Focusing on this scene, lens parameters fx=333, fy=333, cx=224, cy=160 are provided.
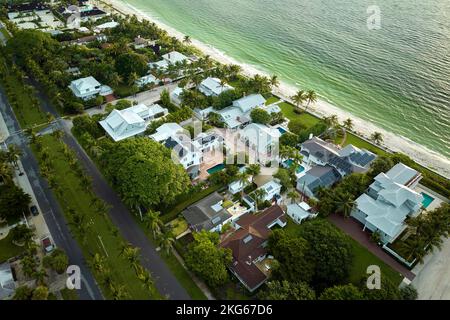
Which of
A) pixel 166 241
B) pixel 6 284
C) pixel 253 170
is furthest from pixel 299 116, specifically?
pixel 6 284

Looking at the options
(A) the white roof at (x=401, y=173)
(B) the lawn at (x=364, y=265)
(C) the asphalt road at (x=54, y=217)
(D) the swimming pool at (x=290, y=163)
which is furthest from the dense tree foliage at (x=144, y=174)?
(A) the white roof at (x=401, y=173)

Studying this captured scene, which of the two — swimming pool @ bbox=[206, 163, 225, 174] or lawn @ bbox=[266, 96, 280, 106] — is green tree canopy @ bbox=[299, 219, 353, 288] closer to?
swimming pool @ bbox=[206, 163, 225, 174]

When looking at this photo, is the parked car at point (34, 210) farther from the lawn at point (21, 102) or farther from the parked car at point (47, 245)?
the lawn at point (21, 102)

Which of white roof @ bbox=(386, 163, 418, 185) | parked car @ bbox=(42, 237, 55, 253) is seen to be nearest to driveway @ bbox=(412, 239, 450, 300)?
white roof @ bbox=(386, 163, 418, 185)

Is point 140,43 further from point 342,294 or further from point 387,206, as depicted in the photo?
point 342,294
